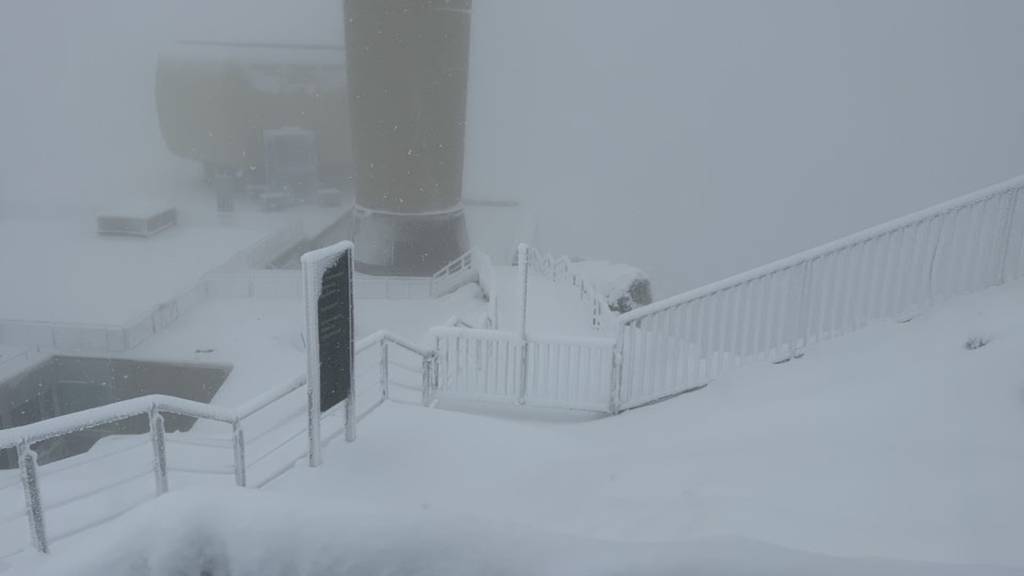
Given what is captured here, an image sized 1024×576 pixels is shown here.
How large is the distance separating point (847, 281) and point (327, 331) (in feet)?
18.3

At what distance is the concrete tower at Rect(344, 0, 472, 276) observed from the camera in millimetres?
20688

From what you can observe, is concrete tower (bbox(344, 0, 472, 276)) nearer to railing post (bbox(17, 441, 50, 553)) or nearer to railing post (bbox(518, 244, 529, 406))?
railing post (bbox(518, 244, 529, 406))

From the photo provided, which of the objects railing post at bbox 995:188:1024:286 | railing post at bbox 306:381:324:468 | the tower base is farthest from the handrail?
the tower base

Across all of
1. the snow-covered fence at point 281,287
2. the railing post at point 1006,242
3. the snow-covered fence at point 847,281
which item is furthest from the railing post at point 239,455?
the snow-covered fence at point 281,287

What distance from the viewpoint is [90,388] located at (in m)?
16.4

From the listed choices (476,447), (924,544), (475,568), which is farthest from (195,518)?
(476,447)

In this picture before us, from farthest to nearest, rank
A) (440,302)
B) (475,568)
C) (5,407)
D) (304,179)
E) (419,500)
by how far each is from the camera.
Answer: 1. (304,179)
2. (440,302)
3. (5,407)
4. (419,500)
5. (475,568)

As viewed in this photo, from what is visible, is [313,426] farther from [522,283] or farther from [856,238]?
[856,238]

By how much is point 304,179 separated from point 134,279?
12.2 metres

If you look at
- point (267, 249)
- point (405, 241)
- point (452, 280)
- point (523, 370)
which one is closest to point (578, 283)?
point (523, 370)

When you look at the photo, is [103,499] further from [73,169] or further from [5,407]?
[73,169]

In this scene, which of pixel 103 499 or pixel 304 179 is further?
pixel 304 179

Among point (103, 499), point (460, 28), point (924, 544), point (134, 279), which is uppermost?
point (460, 28)

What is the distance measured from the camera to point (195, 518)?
82.5 inches
